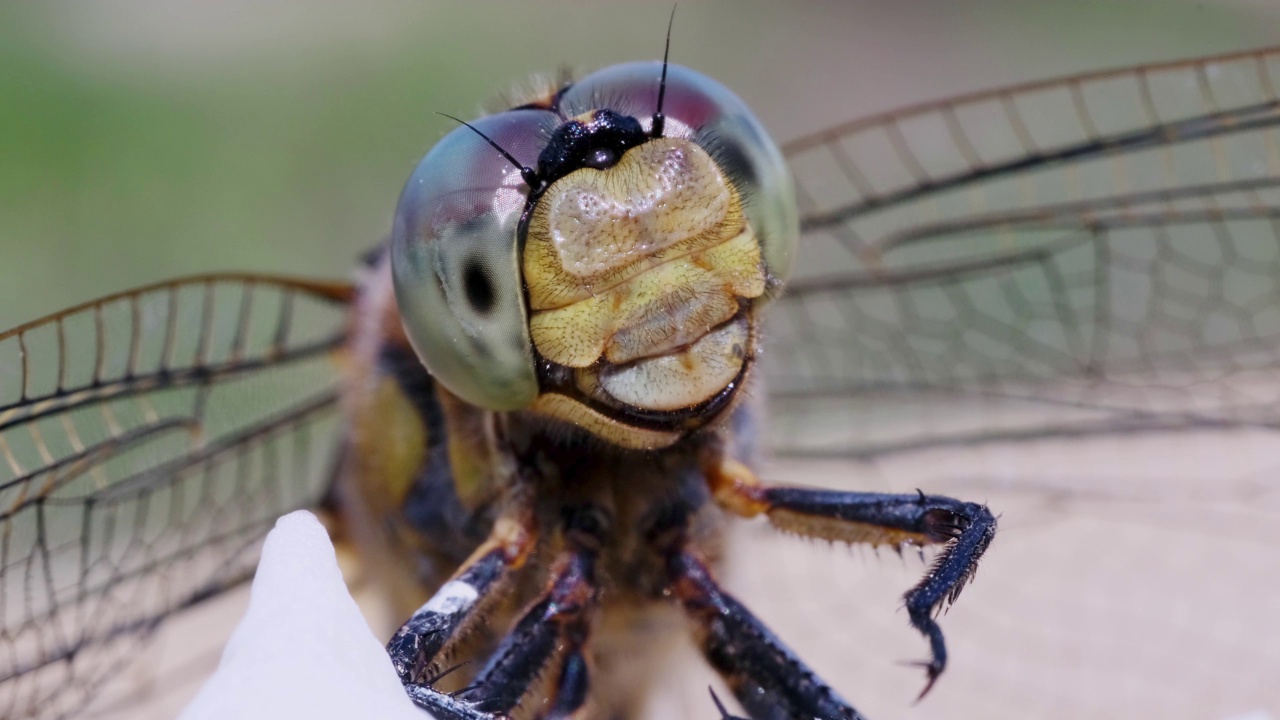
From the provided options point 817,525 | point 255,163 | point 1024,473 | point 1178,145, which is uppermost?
point 1178,145

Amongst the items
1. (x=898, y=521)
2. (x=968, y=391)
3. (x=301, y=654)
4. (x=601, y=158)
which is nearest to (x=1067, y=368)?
(x=968, y=391)

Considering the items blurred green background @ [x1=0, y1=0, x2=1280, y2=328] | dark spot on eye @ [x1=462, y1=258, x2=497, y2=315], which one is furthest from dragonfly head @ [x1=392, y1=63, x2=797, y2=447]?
blurred green background @ [x1=0, y1=0, x2=1280, y2=328]

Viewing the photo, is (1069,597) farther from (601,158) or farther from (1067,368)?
(601,158)

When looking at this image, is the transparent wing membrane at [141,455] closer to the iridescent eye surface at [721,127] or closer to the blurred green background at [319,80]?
the iridescent eye surface at [721,127]

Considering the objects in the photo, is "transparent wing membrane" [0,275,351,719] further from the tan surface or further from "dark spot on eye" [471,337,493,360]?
"dark spot on eye" [471,337,493,360]

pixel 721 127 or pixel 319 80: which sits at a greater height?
pixel 721 127

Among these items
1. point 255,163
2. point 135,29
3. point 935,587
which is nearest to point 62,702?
point 935,587

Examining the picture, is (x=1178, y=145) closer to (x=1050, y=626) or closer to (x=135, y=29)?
(x=1050, y=626)
